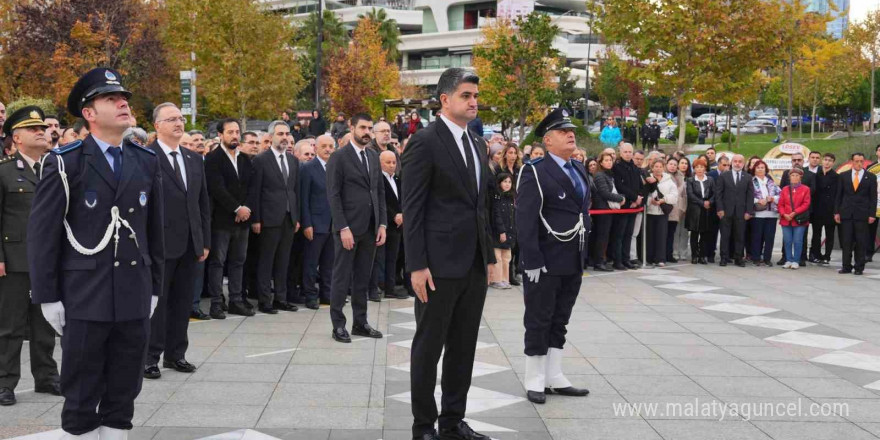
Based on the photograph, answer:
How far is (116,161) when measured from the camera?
15.6 feet

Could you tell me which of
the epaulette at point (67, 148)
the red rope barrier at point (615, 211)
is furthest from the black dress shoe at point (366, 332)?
the red rope barrier at point (615, 211)

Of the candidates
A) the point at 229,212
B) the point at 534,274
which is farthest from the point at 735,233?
the point at 534,274

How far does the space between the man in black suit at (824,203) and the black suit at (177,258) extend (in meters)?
12.7

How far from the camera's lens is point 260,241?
10531 mm

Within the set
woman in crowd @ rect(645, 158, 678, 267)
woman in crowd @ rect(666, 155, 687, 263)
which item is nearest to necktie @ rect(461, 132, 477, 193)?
woman in crowd @ rect(645, 158, 678, 267)

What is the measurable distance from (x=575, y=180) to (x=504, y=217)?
20.0 ft

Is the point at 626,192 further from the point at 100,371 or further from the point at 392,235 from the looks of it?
the point at 100,371

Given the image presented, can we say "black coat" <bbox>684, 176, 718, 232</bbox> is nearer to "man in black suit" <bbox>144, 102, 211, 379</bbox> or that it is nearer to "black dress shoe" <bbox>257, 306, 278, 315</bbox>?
"black dress shoe" <bbox>257, 306, 278, 315</bbox>

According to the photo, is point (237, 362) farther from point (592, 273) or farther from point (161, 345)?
point (592, 273)

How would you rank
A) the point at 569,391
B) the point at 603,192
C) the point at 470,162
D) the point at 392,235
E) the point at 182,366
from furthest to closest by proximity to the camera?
the point at 603,192 < the point at 392,235 < the point at 182,366 < the point at 569,391 < the point at 470,162

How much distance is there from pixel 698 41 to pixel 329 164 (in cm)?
1932

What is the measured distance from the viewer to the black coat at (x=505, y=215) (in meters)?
12.7

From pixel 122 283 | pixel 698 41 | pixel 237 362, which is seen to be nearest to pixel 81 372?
pixel 122 283

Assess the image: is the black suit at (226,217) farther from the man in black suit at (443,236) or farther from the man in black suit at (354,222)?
the man in black suit at (443,236)
